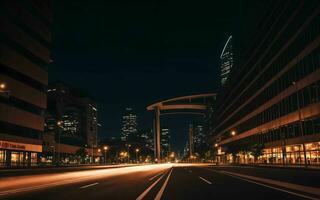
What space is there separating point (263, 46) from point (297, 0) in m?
18.8

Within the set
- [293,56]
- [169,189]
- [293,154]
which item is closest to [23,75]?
[293,56]

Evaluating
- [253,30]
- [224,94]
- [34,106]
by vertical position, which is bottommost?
[34,106]

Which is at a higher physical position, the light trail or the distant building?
the distant building

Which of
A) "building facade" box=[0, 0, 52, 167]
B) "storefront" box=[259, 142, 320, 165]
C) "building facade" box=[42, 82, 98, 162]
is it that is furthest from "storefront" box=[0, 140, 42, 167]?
"building facade" box=[42, 82, 98, 162]

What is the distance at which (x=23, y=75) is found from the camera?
7106cm

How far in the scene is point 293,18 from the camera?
52.0 metres

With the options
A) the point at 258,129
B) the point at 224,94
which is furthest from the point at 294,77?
the point at 224,94

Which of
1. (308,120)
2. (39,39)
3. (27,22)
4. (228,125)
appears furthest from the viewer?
(228,125)

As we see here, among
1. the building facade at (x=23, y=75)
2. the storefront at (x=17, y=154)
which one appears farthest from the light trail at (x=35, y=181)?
the storefront at (x=17, y=154)

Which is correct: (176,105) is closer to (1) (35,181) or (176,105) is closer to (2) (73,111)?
(2) (73,111)

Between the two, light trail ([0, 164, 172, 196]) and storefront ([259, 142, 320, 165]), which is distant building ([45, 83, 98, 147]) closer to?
storefront ([259, 142, 320, 165])

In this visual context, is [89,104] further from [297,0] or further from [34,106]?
[297,0]

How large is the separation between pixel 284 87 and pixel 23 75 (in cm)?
5149

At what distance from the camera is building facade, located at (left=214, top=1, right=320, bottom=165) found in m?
46.5
